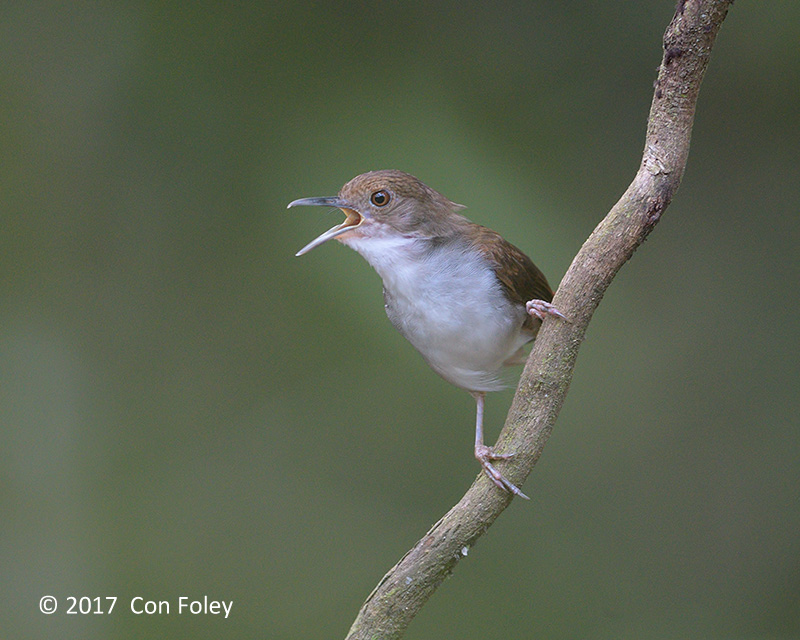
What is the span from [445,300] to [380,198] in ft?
0.78

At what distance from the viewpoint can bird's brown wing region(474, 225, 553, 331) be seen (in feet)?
6.08

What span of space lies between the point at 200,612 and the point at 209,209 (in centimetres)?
147

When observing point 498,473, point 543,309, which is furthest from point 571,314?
point 498,473

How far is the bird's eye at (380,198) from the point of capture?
1.73 metres

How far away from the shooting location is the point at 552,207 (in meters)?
3.33

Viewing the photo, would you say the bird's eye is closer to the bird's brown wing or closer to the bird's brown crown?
the bird's brown crown

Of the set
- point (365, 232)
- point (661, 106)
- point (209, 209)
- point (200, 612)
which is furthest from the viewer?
point (209, 209)

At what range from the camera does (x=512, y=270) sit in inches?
73.8

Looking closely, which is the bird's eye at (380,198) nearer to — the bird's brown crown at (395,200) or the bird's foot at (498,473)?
the bird's brown crown at (395,200)

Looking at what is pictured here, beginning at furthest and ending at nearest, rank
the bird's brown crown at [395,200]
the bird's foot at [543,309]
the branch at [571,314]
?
the bird's brown crown at [395,200]
the bird's foot at [543,309]
the branch at [571,314]

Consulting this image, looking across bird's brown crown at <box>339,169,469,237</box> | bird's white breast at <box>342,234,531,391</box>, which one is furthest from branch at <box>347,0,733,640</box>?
bird's brown crown at <box>339,169,469,237</box>

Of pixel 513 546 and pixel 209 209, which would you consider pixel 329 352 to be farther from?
pixel 513 546

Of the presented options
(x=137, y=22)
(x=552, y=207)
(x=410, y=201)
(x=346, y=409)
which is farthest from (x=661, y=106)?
(x=137, y=22)

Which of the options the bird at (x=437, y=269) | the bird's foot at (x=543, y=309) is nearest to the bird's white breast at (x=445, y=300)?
the bird at (x=437, y=269)
